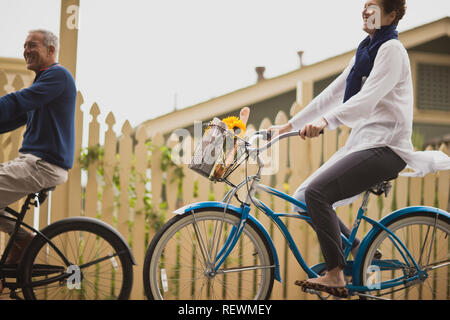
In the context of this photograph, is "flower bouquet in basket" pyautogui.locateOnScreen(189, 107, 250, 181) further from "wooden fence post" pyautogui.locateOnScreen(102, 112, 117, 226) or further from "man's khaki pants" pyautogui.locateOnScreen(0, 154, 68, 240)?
"wooden fence post" pyautogui.locateOnScreen(102, 112, 117, 226)

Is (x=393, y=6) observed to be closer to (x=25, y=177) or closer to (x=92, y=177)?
(x=25, y=177)

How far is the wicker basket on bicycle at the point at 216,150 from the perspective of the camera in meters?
2.34

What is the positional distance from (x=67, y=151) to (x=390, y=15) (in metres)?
2.01

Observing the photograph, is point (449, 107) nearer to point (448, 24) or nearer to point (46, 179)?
point (448, 24)

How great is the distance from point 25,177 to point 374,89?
6.53 feet

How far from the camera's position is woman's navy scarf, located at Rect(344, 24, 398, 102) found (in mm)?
2504

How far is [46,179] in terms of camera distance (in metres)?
2.67

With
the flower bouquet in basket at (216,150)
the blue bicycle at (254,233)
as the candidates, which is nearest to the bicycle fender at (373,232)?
the blue bicycle at (254,233)

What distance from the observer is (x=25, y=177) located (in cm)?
261

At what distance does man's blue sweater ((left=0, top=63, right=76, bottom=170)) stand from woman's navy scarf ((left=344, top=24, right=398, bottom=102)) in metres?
1.65

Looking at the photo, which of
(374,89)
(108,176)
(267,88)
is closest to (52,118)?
(108,176)

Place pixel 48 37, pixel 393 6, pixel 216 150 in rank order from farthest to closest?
pixel 48 37 → pixel 393 6 → pixel 216 150

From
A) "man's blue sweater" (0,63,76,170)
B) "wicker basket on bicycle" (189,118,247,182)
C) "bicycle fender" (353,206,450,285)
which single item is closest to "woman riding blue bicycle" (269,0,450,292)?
"bicycle fender" (353,206,450,285)
